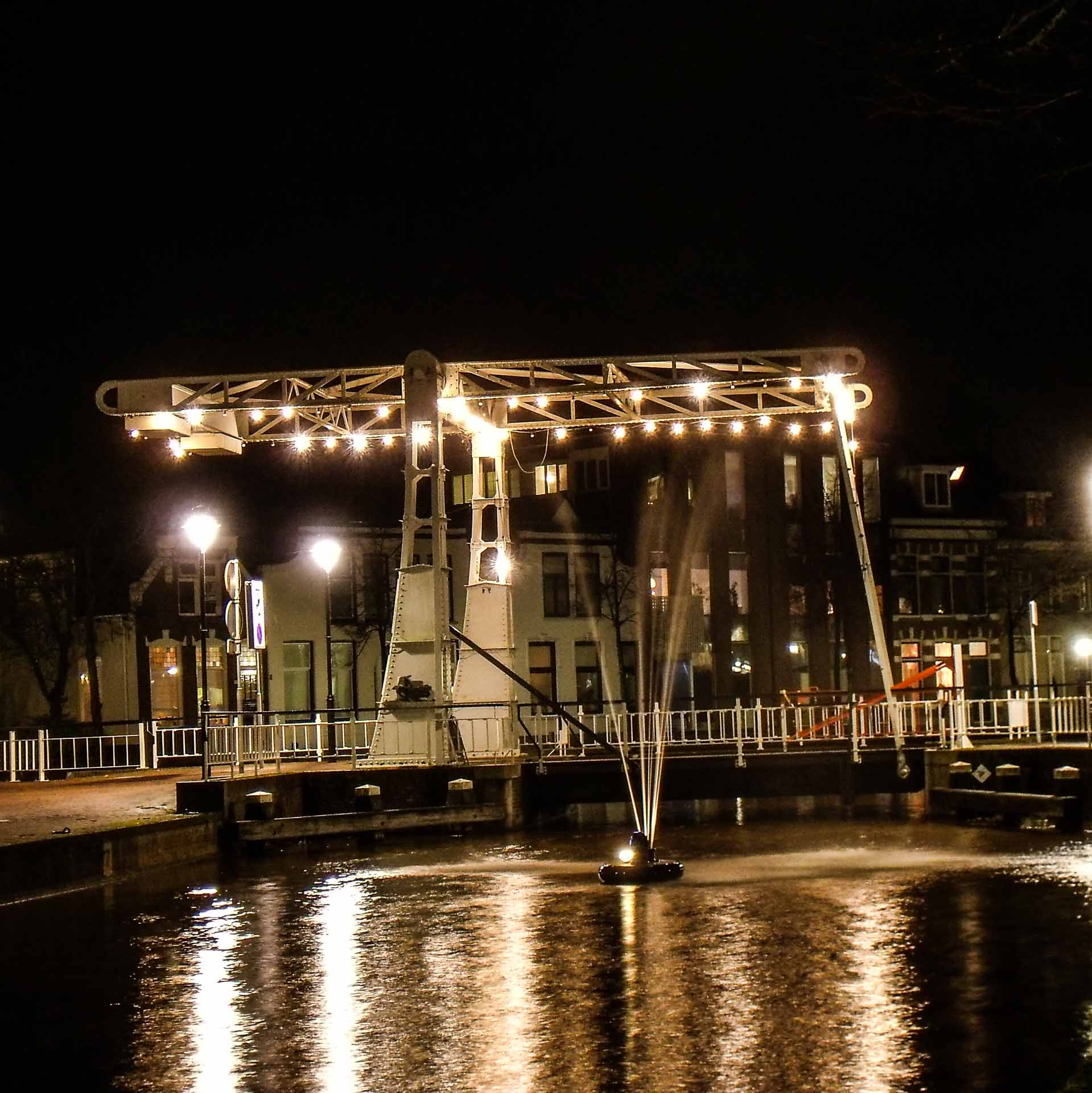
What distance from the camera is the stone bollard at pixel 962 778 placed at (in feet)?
85.7

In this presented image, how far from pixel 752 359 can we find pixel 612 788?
299 inches

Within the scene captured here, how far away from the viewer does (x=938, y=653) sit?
59031mm

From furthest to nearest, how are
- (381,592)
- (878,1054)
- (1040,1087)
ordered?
(381,592) < (878,1054) < (1040,1087)

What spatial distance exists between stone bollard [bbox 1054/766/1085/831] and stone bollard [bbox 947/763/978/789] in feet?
4.16

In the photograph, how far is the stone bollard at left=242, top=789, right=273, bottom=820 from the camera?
888 inches

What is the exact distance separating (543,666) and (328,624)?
7854mm

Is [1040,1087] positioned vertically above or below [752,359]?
below

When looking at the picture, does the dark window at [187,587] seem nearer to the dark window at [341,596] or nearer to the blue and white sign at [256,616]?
the dark window at [341,596]


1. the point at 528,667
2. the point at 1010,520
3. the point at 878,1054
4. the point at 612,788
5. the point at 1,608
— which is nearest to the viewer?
the point at 878,1054

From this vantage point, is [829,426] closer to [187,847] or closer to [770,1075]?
[187,847]

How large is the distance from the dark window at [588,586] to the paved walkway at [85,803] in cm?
2585

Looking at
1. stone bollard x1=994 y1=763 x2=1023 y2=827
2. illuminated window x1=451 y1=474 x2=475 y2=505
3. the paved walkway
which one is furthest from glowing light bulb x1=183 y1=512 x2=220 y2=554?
illuminated window x1=451 y1=474 x2=475 y2=505

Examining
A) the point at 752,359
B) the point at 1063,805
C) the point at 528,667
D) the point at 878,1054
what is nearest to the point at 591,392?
the point at 752,359

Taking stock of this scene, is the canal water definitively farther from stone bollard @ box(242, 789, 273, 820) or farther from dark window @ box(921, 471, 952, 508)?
dark window @ box(921, 471, 952, 508)
